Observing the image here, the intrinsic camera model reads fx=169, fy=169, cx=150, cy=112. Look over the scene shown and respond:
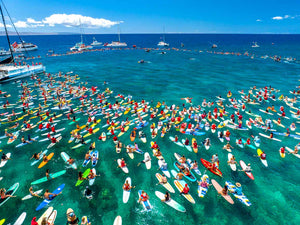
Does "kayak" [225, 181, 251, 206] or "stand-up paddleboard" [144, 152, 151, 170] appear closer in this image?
"kayak" [225, 181, 251, 206]

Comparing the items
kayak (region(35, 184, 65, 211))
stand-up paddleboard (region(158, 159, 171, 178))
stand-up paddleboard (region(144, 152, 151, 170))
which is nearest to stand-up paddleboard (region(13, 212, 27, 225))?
kayak (region(35, 184, 65, 211))

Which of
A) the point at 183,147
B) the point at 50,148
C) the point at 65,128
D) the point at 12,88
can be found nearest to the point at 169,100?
the point at 183,147

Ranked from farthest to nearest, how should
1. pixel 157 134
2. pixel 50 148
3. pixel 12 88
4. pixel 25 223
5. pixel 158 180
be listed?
pixel 12 88 → pixel 157 134 → pixel 50 148 → pixel 158 180 → pixel 25 223

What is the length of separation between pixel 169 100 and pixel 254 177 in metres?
28.0

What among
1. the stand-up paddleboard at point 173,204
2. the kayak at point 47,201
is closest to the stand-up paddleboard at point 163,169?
the stand-up paddleboard at point 173,204

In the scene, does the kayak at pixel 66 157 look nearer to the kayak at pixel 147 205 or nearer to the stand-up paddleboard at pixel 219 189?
the kayak at pixel 147 205

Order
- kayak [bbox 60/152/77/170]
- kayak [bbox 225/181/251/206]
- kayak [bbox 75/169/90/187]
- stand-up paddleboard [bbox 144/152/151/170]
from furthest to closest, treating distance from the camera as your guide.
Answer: stand-up paddleboard [bbox 144/152/151/170] < kayak [bbox 60/152/77/170] < kayak [bbox 75/169/90/187] < kayak [bbox 225/181/251/206]

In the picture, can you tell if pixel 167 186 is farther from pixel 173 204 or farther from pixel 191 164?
pixel 191 164

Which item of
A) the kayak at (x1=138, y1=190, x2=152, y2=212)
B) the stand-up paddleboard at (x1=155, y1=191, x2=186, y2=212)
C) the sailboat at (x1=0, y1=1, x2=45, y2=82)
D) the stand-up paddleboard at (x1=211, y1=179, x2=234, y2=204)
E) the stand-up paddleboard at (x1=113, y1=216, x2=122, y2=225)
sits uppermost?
the sailboat at (x1=0, y1=1, x2=45, y2=82)

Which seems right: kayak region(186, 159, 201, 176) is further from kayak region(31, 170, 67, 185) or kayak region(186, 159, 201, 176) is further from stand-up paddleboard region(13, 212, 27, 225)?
stand-up paddleboard region(13, 212, 27, 225)

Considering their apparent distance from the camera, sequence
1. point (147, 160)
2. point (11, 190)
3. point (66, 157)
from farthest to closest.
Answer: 1. point (66, 157)
2. point (147, 160)
3. point (11, 190)

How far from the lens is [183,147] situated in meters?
26.0

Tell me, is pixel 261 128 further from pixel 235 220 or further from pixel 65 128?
pixel 65 128

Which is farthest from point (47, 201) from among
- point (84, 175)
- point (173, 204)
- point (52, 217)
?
point (173, 204)
